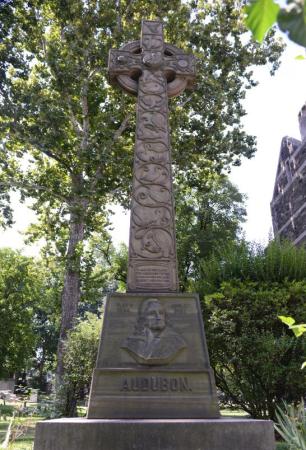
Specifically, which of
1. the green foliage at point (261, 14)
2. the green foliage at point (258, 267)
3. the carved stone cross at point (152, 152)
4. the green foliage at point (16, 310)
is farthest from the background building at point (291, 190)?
the green foliage at point (261, 14)

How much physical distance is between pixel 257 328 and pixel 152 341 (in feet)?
17.5

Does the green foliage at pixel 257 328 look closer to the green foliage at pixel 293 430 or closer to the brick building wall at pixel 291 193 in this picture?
the green foliage at pixel 293 430

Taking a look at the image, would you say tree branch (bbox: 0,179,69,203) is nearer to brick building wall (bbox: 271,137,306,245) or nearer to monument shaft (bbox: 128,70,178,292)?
monument shaft (bbox: 128,70,178,292)

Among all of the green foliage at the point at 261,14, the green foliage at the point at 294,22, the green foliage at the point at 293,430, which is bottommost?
the green foliage at the point at 293,430

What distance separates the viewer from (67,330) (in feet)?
48.5

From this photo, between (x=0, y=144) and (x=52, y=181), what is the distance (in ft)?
9.01

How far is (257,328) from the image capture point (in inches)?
399

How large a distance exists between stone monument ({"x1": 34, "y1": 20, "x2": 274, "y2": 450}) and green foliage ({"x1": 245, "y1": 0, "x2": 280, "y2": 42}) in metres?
4.47

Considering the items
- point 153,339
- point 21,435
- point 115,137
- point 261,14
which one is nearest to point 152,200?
point 153,339

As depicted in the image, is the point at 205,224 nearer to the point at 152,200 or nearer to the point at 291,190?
the point at 291,190

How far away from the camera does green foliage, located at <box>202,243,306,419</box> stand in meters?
9.36

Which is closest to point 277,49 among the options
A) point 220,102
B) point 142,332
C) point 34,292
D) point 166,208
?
point 220,102

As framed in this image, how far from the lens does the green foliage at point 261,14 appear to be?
2.69 feet

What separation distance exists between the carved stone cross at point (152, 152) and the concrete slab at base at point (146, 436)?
203 centimetres
